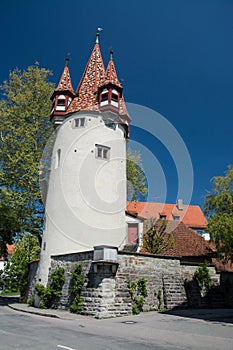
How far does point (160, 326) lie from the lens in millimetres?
11539

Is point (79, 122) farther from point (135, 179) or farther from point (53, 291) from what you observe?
point (53, 291)

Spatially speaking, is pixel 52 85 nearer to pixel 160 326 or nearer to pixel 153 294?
pixel 153 294

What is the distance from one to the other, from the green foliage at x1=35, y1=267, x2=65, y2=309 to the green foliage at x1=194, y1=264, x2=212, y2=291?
791 centimetres

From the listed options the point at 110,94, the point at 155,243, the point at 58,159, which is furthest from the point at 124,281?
the point at 110,94

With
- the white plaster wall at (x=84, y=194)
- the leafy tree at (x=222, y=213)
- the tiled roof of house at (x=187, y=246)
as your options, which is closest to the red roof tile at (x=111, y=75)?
the white plaster wall at (x=84, y=194)

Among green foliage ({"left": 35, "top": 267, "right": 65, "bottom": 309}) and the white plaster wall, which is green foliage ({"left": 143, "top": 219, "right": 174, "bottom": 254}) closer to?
the white plaster wall

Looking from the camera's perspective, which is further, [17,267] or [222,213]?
[17,267]

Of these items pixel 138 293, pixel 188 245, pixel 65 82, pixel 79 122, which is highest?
pixel 65 82

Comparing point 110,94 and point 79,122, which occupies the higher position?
point 110,94

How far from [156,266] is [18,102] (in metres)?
17.3

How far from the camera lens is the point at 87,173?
816 inches

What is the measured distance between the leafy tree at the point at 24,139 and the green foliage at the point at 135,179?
7647mm

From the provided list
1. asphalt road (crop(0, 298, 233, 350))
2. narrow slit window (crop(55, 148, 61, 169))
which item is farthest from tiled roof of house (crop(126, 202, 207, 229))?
asphalt road (crop(0, 298, 233, 350))

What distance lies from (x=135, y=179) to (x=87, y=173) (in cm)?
806
